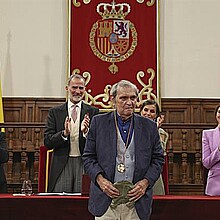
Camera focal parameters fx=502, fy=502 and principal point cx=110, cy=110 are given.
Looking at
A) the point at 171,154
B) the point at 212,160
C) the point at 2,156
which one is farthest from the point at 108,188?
the point at 171,154

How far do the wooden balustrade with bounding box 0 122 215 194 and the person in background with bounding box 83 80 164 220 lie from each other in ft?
10.6

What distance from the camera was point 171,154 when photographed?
6.21 m

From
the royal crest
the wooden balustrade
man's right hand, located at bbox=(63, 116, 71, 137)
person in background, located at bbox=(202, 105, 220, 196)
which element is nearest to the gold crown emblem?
the royal crest

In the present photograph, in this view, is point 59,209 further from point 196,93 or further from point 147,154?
point 196,93

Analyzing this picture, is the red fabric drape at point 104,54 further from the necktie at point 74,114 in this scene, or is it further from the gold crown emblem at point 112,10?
the necktie at point 74,114

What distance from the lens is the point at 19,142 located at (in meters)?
6.56

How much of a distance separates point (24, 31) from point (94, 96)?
1.37 meters

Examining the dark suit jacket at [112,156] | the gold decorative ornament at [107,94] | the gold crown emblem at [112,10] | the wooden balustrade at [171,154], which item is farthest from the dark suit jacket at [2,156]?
the gold crown emblem at [112,10]

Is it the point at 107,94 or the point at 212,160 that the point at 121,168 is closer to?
the point at 212,160

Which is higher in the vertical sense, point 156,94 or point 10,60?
point 10,60

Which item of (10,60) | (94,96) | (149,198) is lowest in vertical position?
(149,198)

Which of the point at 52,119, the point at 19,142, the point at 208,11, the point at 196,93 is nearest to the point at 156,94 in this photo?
the point at 196,93

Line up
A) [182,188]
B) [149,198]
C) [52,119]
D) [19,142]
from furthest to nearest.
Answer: [19,142]
[182,188]
[52,119]
[149,198]

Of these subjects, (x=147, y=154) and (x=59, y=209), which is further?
(x=59, y=209)
